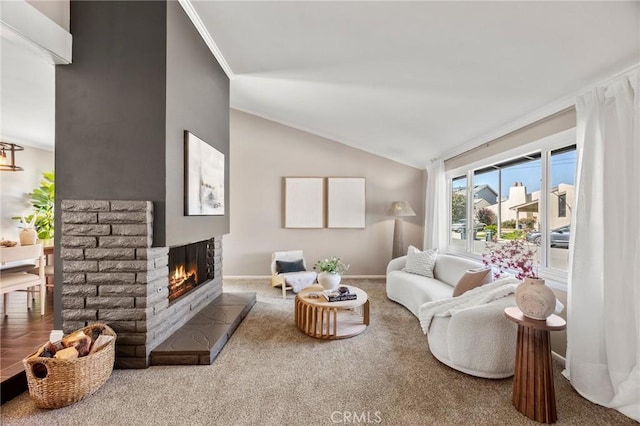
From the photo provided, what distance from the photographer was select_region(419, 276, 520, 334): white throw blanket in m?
2.36

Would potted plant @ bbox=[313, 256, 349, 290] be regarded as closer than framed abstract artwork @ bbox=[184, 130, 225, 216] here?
No

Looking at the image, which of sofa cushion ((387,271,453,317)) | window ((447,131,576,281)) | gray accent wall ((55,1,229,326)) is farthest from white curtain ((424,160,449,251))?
gray accent wall ((55,1,229,326))

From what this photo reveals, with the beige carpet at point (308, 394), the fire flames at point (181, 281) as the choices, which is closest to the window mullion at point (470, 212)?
the beige carpet at point (308, 394)

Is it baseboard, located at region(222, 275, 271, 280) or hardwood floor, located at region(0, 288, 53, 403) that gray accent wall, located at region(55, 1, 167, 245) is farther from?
baseboard, located at region(222, 275, 271, 280)

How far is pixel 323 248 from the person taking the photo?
17.9 ft

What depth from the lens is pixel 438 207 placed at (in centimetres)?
483

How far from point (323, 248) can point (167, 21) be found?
4.08 m

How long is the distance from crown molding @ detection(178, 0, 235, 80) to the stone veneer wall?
5.93ft

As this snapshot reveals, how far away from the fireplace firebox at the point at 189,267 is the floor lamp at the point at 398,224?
320 cm

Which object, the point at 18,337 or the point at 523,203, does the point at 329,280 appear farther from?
the point at 18,337

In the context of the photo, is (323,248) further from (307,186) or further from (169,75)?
(169,75)

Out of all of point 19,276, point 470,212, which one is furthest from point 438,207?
point 19,276

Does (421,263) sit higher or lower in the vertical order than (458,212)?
lower

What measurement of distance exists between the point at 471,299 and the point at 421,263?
1.57 meters
